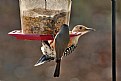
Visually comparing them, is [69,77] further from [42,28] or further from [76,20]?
[42,28]

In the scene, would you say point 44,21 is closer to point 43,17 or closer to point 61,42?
point 43,17

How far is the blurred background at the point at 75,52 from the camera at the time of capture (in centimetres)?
536

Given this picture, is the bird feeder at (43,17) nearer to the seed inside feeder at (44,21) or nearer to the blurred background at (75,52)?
the seed inside feeder at (44,21)

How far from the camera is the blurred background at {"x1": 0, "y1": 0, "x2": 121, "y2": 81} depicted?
17.6 feet

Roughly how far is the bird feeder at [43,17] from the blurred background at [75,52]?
122 inches

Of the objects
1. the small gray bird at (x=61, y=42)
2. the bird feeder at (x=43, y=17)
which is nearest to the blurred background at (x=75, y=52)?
the bird feeder at (x=43, y=17)

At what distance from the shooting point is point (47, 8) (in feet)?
6.91

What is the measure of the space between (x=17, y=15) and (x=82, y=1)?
903mm

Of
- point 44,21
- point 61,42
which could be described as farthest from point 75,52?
point 61,42

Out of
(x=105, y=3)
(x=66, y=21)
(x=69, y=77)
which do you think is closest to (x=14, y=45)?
(x=69, y=77)

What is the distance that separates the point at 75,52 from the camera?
18.4 ft

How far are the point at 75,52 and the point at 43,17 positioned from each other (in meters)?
3.55

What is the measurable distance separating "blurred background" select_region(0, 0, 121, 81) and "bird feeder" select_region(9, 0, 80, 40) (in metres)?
3.10

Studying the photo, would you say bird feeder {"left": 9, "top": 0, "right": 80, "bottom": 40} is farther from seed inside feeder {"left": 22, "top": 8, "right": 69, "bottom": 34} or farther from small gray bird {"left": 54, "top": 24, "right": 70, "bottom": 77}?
small gray bird {"left": 54, "top": 24, "right": 70, "bottom": 77}
